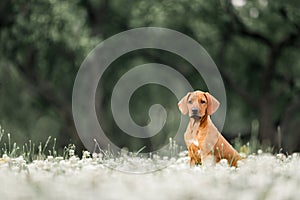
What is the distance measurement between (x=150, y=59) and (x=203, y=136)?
1310cm

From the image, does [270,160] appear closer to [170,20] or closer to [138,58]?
[170,20]

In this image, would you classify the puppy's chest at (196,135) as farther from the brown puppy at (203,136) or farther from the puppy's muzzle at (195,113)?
the puppy's muzzle at (195,113)

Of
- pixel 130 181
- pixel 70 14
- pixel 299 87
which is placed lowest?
pixel 130 181

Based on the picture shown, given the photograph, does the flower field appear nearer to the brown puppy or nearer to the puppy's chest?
the brown puppy

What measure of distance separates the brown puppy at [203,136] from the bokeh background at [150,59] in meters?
9.07

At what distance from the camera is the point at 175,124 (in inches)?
786

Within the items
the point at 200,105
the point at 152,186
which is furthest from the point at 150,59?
the point at 152,186

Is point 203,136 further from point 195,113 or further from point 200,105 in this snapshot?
point 200,105

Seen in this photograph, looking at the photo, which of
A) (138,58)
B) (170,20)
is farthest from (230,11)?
(138,58)

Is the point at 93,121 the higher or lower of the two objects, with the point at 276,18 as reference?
lower

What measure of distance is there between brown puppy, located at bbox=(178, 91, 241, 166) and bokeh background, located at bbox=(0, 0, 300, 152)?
29.7 feet

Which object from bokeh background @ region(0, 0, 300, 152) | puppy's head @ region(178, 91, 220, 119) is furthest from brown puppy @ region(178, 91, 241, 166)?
bokeh background @ region(0, 0, 300, 152)

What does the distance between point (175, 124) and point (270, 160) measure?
13916 mm

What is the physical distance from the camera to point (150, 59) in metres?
20.1
